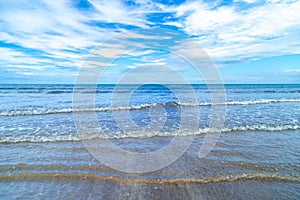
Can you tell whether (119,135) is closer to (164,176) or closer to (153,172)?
(153,172)

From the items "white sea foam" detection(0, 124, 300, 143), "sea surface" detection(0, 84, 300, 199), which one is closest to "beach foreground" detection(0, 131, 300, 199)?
"sea surface" detection(0, 84, 300, 199)

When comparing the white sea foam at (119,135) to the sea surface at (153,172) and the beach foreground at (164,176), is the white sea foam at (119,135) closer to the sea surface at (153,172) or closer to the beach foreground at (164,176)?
the sea surface at (153,172)

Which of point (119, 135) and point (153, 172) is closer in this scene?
point (153, 172)

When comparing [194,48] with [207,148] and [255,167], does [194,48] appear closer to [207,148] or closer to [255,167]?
[207,148]

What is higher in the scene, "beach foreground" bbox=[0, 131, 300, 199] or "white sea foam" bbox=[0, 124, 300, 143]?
"white sea foam" bbox=[0, 124, 300, 143]

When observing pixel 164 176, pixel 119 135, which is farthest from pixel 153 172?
pixel 119 135

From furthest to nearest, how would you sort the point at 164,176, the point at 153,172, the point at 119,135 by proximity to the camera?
the point at 119,135 → the point at 153,172 → the point at 164,176

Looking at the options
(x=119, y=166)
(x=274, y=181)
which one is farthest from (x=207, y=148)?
(x=119, y=166)

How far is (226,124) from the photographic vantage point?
10867 mm

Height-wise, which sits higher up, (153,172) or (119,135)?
(119,135)

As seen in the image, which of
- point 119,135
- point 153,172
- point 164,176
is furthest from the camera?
point 119,135

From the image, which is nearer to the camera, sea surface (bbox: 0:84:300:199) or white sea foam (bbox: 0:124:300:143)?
sea surface (bbox: 0:84:300:199)

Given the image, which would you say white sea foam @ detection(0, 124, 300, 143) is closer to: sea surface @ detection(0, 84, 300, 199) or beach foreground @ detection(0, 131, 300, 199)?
sea surface @ detection(0, 84, 300, 199)

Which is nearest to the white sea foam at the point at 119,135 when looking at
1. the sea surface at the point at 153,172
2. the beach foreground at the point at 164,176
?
the sea surface at the point at 153,172
